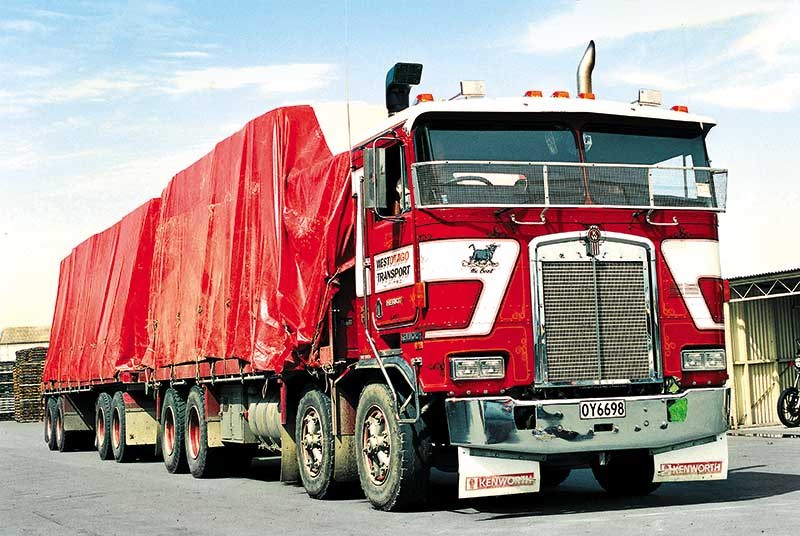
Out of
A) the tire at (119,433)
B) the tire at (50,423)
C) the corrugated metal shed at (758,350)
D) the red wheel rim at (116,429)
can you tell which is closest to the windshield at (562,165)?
the tire at (119,433)

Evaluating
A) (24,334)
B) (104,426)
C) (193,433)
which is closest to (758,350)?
(104,426)

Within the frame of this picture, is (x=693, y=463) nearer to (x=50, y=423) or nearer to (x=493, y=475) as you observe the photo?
(x=493, y=475)

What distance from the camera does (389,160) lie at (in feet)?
36.9

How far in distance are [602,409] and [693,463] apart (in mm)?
1143

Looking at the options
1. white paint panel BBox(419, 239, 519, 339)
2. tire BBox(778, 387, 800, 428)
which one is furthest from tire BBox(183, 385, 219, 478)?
tire BBox(778, 387, 800, 428)

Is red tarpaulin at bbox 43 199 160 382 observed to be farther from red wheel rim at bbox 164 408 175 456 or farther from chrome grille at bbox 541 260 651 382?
chrome grille at bbox 541 260 651 382

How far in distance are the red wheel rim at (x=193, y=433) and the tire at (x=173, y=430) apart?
0.31 m

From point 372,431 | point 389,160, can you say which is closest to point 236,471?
point 372,431

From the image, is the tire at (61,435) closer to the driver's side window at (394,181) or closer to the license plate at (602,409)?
the driver's side window at (394,181)

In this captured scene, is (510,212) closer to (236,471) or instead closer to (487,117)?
(487,117)

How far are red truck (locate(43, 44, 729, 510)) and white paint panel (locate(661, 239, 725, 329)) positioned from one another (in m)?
0.02

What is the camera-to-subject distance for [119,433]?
21.5 m

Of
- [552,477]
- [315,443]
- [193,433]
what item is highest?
[193,433]

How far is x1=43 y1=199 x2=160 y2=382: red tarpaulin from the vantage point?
786 inches
